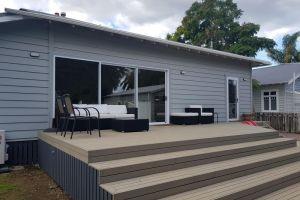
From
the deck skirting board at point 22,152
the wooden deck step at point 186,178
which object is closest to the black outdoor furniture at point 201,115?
the wooden deck step at point 186,178

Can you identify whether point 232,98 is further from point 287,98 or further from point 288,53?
point 288,53

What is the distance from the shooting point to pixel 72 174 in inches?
161

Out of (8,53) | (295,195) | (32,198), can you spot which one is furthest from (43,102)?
(295,195)

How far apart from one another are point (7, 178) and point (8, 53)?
2464 millimetres

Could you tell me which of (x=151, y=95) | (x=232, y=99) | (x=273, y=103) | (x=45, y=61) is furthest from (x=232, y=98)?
(x=273, y=103)

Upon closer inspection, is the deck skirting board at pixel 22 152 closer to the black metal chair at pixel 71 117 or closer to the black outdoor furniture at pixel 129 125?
the black metal chair at pixel 71 117

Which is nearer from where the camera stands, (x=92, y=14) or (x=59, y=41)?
(x=59, y=41)

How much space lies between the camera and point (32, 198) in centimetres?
415

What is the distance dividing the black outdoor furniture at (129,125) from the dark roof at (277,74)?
1427 cm

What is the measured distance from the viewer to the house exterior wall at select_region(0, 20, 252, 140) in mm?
5805

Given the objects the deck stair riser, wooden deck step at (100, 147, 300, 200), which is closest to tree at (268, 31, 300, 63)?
the deck stair riser

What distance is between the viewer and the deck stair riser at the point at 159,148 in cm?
371

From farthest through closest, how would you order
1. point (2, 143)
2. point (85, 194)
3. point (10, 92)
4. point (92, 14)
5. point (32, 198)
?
point (92, 14)
point (10, 92)
point (2, 143)
point (32, 198)
point (85, 194)

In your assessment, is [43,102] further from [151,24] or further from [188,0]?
[188,0]
